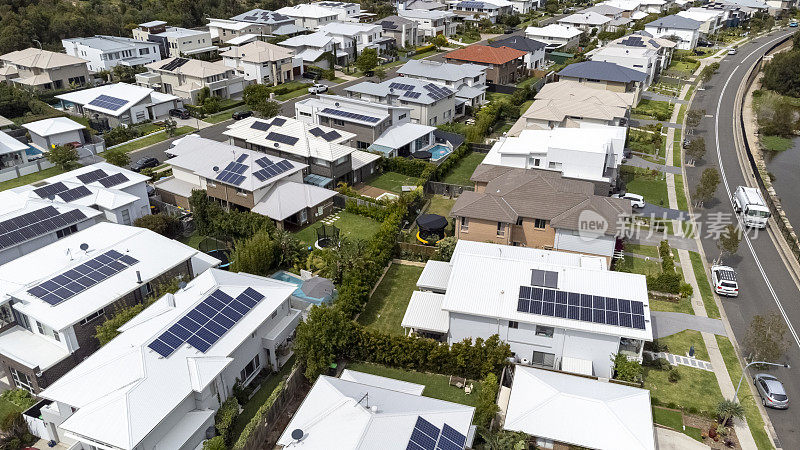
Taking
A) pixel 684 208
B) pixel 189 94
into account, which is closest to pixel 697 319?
pixel 684 208

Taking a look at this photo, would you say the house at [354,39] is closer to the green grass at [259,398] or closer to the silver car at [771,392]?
the green grass at [259,398]

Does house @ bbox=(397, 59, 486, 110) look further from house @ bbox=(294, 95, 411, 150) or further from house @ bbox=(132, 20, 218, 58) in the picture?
house @ bbox=(132, 20, 218, 58)

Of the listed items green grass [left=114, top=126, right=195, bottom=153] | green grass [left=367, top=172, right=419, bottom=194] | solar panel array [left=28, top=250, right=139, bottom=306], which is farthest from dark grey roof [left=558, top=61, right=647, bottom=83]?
solar panel array [left=28, top=250, right=139, bottom=306]

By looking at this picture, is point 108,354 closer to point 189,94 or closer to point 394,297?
point 394,297

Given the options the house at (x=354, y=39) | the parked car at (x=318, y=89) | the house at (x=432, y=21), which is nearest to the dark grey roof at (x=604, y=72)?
the parked car at (x=318, y=89)

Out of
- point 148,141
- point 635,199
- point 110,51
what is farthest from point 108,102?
point 635,199

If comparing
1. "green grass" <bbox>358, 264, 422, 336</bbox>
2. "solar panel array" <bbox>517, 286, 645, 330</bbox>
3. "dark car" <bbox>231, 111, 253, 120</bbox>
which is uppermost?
"solar panel array" <bbox>517, 286, 645, 330</bbox>
